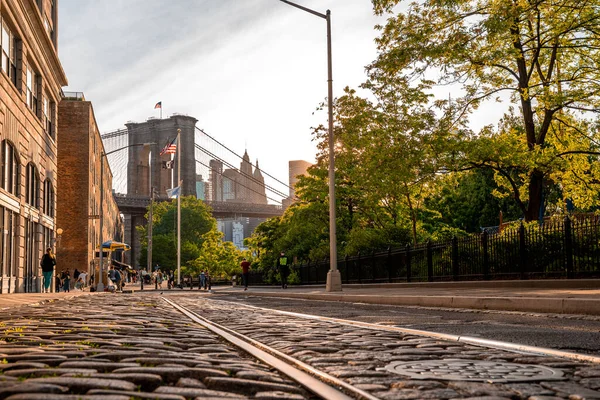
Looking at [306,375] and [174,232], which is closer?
[306,375]

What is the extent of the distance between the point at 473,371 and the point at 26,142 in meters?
26.7

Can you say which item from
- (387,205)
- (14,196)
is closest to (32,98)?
(14,196)

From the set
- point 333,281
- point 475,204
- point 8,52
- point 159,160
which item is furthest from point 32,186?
point 159,160

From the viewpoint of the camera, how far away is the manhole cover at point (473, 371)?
4078mm

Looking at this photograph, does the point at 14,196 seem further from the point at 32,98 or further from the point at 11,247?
the point at 32,98

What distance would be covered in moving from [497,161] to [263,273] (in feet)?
96.5

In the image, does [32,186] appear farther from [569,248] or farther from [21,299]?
[569,248]

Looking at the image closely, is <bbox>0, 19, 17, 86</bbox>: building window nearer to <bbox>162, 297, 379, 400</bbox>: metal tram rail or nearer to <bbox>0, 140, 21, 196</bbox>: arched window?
<bbox>0, 140, 21, 196</bbox>: arched window

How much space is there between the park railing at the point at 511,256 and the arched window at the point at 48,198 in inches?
699

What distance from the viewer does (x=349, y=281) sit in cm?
3012

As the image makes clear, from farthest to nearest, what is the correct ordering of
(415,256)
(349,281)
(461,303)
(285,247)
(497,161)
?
(285,247), (349,281), (415,256), (497,161), (461,303)

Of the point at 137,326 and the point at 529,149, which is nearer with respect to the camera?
the point at 137,326

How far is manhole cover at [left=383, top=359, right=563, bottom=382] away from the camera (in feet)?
13.4

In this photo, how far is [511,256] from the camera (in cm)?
1850
